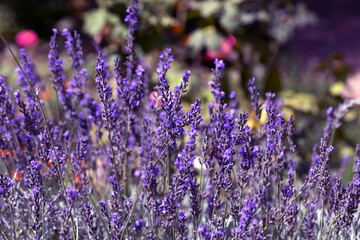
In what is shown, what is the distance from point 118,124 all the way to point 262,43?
125 inches

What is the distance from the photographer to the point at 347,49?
8.12m

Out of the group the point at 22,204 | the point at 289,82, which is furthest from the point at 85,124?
the point at 289,82

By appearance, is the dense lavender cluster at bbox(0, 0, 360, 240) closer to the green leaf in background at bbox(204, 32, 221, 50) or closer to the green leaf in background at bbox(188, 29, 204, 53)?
the green leaf in background at bbox(204, 32, 221, 50)

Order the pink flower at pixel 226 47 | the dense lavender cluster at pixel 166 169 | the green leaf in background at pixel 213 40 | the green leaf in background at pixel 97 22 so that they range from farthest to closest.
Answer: the pink flower at pixel 226 47, the green leaf in background at pixel 213 40, the green leaf in background at pixel 97 22, the dense lavender cluster at pixel 166 169

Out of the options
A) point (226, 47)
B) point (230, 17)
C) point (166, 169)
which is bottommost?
point (166, 169)

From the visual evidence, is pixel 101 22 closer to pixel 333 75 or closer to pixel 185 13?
pixel 185 13

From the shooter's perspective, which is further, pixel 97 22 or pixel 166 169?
pixel 97 22

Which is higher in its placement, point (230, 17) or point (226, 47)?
point (230, 17)

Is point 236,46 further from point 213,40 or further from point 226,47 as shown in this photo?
point 213,40

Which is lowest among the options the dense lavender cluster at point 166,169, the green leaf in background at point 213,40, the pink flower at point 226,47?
the dense lavender cluster at point 166,169

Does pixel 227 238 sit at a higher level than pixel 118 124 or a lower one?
lower

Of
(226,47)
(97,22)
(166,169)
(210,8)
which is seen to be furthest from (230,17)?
(166,169)

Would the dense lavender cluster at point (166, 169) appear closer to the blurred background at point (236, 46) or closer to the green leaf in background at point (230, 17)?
the blurred background at point (236, 46)

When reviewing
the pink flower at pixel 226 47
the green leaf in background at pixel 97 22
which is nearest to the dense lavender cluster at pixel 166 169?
the green leaf in background at pixel 97 22
